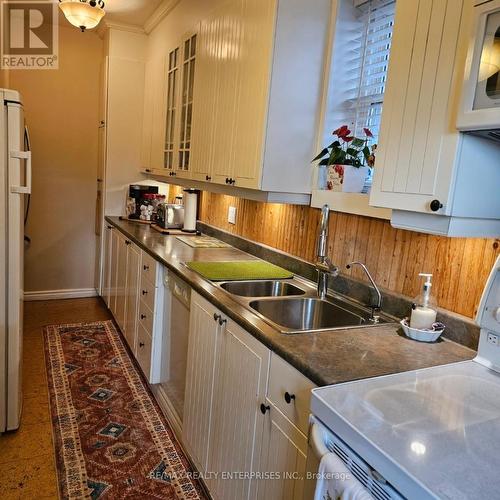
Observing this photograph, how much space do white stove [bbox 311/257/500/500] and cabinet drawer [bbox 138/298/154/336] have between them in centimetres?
178

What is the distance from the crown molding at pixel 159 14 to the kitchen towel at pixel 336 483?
3.35 meters

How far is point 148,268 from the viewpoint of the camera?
276cm

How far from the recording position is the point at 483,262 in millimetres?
1401

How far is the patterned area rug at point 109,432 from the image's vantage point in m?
1.95

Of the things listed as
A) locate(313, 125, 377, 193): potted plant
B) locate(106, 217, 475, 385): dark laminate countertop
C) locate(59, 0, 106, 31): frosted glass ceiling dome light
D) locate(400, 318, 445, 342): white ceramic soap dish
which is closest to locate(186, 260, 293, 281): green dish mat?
locate(106, 217, 475, 385): dark laminate countertop

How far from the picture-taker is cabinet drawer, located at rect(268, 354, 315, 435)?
1.22 metres

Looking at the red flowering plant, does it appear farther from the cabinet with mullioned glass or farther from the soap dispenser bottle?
the cabinet with mullioned glass

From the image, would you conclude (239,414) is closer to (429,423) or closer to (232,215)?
(429,423)

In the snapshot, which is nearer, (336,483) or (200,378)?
(336,483)

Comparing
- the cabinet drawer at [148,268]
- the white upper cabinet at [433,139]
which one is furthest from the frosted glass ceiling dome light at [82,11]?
the white upper cabinet at [433,139]

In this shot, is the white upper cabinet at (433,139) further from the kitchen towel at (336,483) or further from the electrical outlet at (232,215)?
the electrical outlet at (232,215)

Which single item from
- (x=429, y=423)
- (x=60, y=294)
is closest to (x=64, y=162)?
(x=60, y=294)

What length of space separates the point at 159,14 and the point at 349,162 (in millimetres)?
2601

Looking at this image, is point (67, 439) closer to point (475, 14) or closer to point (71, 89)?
point (475, 14)
